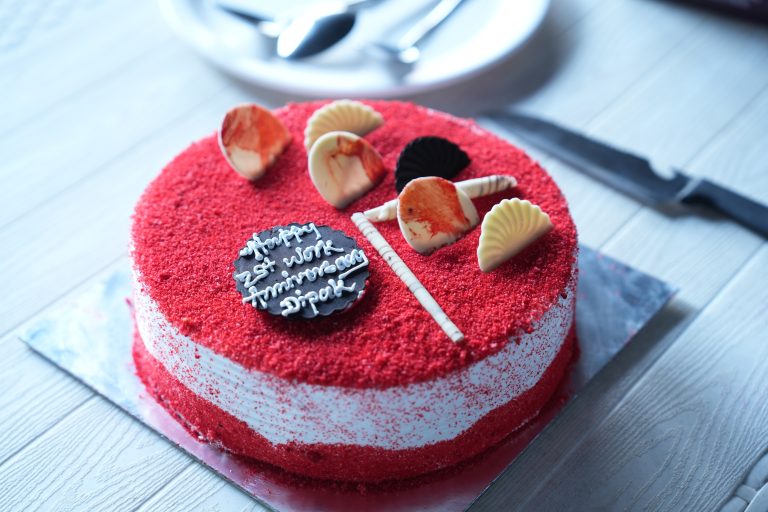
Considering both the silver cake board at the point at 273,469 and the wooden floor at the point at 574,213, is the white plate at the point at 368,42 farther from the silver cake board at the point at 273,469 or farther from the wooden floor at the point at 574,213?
the silver cake board at the point at 273,469

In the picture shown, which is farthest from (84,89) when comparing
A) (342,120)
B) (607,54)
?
(607,54)

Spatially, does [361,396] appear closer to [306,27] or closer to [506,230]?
[506,230]

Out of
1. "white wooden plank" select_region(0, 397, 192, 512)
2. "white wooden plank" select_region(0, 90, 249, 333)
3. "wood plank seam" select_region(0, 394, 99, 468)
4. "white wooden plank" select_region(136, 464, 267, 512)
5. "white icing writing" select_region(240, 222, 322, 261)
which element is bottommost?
"white wooden plank" select_region(136, 464, 267, 512)

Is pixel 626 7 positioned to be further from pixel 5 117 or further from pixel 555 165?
pixel 5 117

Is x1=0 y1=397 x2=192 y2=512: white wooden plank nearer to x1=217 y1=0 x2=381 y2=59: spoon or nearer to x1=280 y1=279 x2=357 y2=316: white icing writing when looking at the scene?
x1=280 y1=279 x2=357 y2=316: white icing writing

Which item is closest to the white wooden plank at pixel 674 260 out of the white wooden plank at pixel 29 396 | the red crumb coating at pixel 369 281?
the red crumb coating at pixel 369 281

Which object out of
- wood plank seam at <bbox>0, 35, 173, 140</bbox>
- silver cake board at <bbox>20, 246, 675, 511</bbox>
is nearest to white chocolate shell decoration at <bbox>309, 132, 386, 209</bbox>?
silver cake board at <bbox>20, 246, 675, 511</bbox>

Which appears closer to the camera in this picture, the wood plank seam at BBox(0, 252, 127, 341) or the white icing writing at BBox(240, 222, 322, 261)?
the white icing writing at BBox(240, 222, 322, 261)
